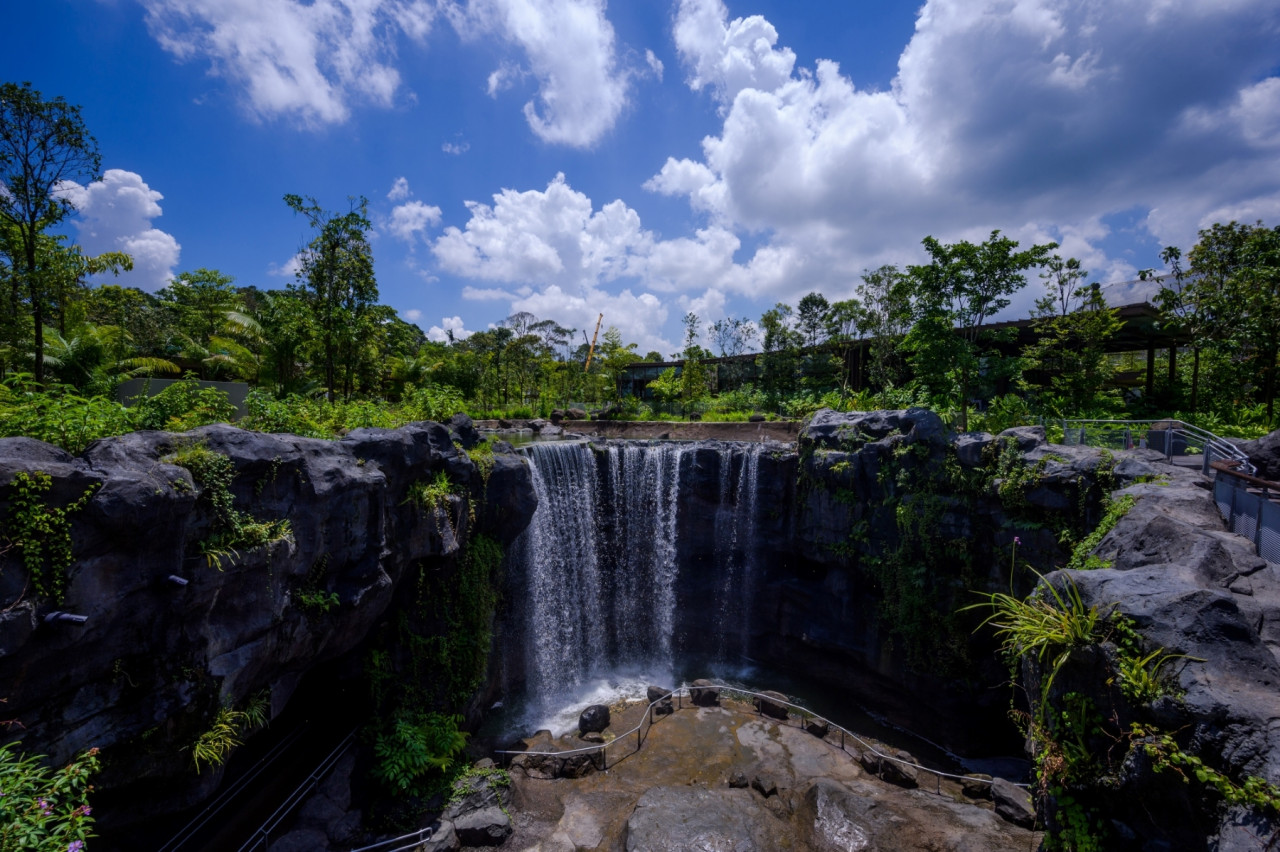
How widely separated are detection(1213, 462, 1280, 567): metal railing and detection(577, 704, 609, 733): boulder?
42.6 feet

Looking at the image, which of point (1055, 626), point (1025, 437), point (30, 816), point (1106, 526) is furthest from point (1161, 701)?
point (30, 816)

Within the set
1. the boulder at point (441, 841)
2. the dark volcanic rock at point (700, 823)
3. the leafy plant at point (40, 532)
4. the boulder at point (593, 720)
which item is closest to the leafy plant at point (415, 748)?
the boulder at point (441, 841)

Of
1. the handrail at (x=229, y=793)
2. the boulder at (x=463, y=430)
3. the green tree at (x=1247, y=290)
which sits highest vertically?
the green tree at (x=1247, y=290)

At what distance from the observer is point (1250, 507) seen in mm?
Answer: 7645

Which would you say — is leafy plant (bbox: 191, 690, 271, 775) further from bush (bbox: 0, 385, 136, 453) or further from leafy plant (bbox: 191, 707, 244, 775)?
bush (bbox: 0, 385, 136, 453)

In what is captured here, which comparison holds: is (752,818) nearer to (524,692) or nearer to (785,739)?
(785,739)

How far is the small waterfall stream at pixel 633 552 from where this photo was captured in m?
16.9

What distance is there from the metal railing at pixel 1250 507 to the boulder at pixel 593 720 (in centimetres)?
1299

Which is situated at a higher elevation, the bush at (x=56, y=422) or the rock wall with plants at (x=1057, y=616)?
the bush at (x=56, y=422)

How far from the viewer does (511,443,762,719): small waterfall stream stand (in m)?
16.9

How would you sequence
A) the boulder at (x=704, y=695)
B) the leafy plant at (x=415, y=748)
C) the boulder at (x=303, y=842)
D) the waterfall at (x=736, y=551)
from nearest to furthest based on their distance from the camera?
the boulder at (x=303, y=842), the leafy plant at (x=415, y=748), the boulder at (x=704, y=695), the waterfall at (x=736, y=551)

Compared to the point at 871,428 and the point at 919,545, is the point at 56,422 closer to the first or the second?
the point at 871,428

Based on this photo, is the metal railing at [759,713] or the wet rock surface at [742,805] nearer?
the wet rock surface at [742,805]

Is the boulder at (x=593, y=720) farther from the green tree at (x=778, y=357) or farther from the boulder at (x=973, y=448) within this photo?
the green tree at (x=778, y=357)
